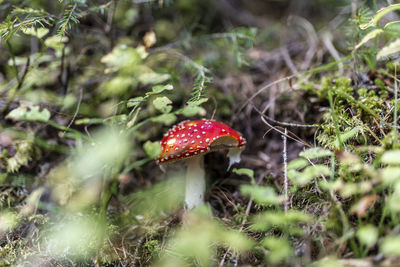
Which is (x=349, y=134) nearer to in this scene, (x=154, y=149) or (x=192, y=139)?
(x=192, y=139)

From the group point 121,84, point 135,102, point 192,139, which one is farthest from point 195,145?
point 121,84

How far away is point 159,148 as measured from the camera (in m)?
2.18

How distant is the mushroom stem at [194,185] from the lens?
2582 millimetres

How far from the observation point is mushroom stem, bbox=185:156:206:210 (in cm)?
258

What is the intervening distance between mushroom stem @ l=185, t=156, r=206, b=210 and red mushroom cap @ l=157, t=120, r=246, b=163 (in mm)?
351

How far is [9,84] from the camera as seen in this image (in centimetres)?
297

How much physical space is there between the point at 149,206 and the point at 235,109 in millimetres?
1388

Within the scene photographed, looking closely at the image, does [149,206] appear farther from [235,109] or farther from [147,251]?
[235,109]

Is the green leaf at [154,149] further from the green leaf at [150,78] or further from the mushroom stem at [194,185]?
the green leaf at [150,78]

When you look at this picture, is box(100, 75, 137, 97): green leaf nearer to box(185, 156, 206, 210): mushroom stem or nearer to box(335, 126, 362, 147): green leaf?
box(185, 156, 206, 210): mushroom stem

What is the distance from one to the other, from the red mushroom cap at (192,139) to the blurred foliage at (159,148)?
0.14 meters

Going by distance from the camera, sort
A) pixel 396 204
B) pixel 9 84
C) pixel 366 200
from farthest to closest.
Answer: pixel 9 84 < pixel 366 200 < pixel 396 204

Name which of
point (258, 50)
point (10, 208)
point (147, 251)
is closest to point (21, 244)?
point (10, 208)

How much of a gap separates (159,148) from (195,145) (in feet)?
0.90
